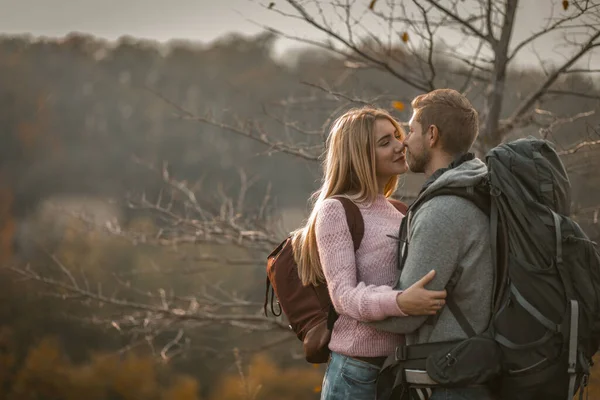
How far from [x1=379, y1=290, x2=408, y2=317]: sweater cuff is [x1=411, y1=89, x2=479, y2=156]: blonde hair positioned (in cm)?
49

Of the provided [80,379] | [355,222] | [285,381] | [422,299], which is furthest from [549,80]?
[80,379]

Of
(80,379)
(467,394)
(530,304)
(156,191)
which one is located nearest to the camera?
(530,304)

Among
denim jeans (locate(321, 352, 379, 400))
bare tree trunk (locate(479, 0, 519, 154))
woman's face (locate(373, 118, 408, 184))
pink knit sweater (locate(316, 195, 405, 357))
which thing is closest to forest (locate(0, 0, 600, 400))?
bare tree trunk (locate(479, 0, 519, 154))

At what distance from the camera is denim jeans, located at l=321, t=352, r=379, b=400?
99.3 inches

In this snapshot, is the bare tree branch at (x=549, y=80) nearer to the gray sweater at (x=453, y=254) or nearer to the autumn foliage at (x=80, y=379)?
the gray sweater at (x=453, y=254)

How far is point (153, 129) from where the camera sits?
92.0ft

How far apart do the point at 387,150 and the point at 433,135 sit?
0.19 m

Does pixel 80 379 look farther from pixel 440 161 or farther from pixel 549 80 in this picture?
pixel 440 161

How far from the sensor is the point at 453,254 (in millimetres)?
2275

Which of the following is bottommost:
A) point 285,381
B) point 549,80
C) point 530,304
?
point 285,381

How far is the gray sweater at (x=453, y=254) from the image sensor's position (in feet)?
7.45

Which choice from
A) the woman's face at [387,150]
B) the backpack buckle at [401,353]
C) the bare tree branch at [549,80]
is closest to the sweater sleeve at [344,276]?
the backpack buckle at [401,353]

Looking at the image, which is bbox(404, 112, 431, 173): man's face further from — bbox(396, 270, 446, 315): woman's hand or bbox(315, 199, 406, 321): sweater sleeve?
bbox(396, 270, 446, 315): woman's hand

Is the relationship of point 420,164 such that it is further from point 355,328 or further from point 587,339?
point 587,339
